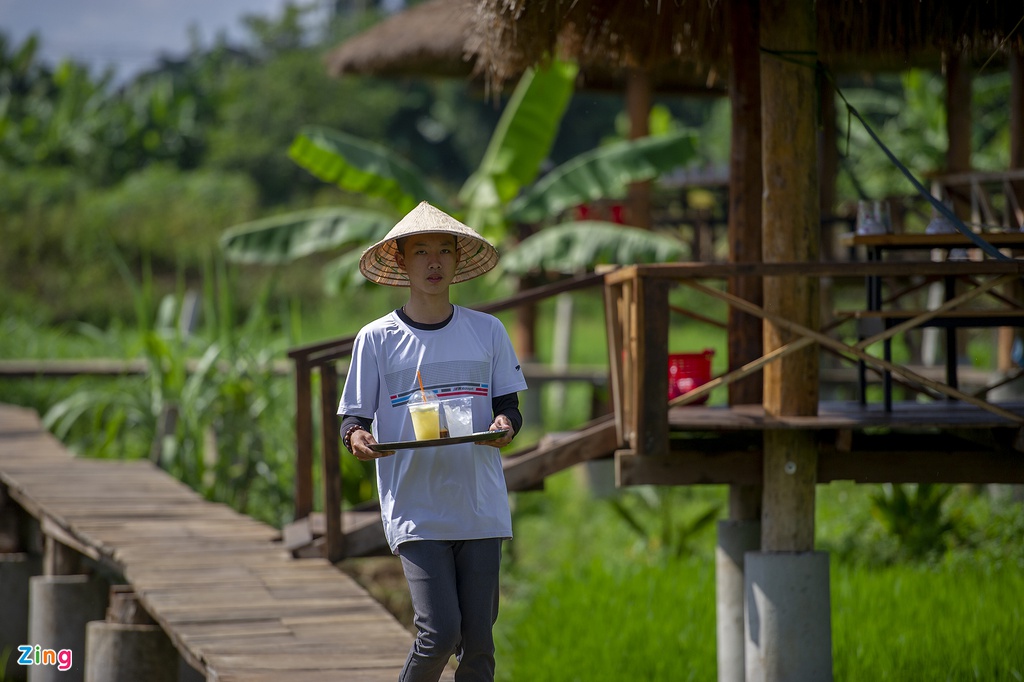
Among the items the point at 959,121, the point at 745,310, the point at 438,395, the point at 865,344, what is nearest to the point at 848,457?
the point at 865,344

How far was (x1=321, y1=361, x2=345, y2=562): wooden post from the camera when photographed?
5.26 m

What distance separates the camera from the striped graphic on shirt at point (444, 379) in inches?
125

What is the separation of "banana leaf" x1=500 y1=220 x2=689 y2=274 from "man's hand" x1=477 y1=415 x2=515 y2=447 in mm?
6357

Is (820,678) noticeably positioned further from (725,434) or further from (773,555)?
(725,434)

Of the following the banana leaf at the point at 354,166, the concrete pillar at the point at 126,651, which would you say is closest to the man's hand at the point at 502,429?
the concrete pillar at the point at 126,651

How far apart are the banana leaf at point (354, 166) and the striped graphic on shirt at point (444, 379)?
6.08 metres

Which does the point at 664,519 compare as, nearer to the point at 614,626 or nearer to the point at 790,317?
the point at 614,626

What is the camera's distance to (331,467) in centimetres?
534

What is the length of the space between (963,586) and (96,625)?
12.9ft

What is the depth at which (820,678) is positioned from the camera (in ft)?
15.2

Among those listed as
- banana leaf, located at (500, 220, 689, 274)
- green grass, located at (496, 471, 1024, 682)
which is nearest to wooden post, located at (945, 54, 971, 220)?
banana leaf, located at (500, 220, 689, 274)

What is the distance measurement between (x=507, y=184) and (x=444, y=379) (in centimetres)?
675

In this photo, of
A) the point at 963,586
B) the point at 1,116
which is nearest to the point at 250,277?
the point at 1,116

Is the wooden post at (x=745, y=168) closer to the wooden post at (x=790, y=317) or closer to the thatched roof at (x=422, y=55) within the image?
the wooden post at (x=790, y=317)
